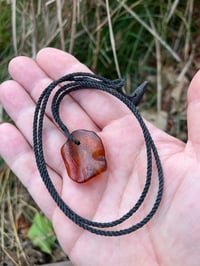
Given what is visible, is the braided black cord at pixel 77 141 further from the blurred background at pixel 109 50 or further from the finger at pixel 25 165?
the blurred background at pixel 109 50

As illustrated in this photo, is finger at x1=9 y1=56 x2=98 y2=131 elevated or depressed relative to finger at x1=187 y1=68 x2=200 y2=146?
elevated

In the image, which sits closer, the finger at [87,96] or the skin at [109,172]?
the skin at [109,172]

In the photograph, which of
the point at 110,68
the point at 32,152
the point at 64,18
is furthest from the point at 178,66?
the point at 32,152

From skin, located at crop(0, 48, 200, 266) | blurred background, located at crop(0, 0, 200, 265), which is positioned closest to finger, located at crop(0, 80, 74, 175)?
skin, located at crop(0, 48, 200, 266)

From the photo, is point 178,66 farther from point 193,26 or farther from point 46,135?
point 46,135

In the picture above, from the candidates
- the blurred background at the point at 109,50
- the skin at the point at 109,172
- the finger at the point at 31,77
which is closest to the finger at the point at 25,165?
the skin at the point at 109,172

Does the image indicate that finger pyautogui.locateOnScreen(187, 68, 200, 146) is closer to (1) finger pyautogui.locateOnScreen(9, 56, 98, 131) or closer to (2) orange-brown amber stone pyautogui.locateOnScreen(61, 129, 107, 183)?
(2) orange-brown amber stone pyautogui.locateOnScreen(61, 129, 107, 183)

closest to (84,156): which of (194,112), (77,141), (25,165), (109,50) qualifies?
(77,141)
